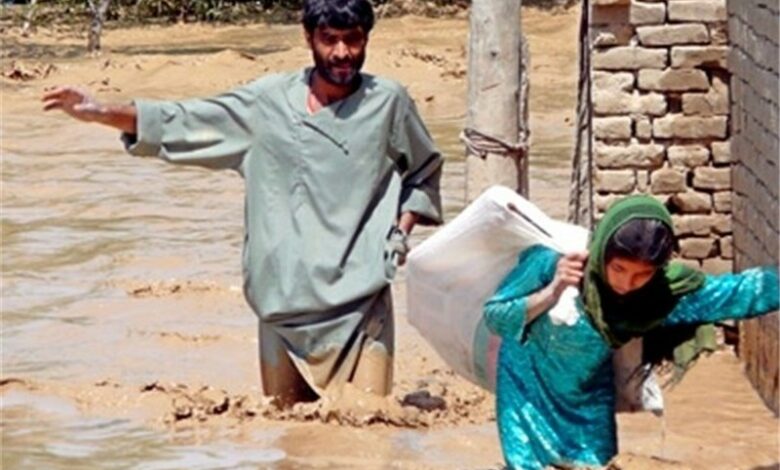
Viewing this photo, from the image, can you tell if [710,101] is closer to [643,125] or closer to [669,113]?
[669,113]

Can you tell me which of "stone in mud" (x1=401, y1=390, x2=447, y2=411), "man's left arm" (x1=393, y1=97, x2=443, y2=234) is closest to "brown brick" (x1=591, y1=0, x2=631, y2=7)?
"stone in mud" (x1=401, y1=390, x2=447, y2=411)

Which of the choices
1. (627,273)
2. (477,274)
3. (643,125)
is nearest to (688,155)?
(643,125)

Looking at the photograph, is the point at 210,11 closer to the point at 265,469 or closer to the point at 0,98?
the point at 0,98

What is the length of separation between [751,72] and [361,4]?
207cm

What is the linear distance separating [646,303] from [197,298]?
5849mm

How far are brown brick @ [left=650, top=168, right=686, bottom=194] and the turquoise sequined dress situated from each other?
348 cm

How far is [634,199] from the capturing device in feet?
16.3

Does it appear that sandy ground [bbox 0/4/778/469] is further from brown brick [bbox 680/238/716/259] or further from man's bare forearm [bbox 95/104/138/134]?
man's bare forearm [bbox 95/104/138/134]

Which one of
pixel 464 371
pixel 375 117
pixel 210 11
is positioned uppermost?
pixel 375 117

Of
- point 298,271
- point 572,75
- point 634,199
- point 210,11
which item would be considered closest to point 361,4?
point 298,271

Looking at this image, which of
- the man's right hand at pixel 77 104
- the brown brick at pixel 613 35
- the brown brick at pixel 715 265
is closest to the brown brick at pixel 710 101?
the brown brick at pixel 613 35

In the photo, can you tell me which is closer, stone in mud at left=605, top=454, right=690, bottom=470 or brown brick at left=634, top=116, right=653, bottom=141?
stone in mud at left=605, top=454, right=690, bottom=470

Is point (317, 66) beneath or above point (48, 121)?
above

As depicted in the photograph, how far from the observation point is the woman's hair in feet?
16.1
